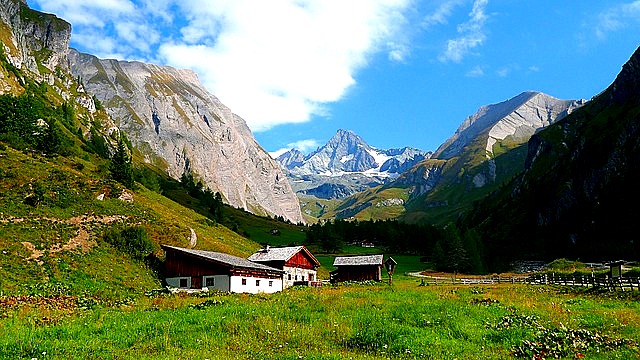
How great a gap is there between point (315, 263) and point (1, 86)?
120740 millimetres

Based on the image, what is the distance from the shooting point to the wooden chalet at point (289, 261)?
2904 inches

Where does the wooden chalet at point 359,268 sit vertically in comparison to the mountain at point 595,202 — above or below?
below

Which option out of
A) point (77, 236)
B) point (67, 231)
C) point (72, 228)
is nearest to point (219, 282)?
point (77, 236)

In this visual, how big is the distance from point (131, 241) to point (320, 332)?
4388 cm

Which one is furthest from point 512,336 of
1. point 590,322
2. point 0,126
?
point 0,126

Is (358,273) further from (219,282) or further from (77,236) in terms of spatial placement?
(77,236)

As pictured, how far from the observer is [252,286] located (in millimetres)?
59812

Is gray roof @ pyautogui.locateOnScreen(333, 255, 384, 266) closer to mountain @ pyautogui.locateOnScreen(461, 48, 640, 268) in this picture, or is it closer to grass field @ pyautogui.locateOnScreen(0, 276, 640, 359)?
grass field @ pyautogui.locateOnScreen(0, 276, 640, 359)

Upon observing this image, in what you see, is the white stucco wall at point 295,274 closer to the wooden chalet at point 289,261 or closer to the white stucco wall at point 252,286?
the wooden chalet at point 289,261

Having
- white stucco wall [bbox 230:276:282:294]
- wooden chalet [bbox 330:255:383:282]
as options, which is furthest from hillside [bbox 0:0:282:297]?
wooden chalet [bbox 330:255:383:282]

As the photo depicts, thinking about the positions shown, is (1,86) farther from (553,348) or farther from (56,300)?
(553,348)

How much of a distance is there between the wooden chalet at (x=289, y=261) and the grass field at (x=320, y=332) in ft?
146

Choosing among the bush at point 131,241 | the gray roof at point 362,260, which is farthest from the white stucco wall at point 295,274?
the bush at point 131,241

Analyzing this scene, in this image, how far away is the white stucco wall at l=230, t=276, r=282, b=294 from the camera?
55344 millimetres
